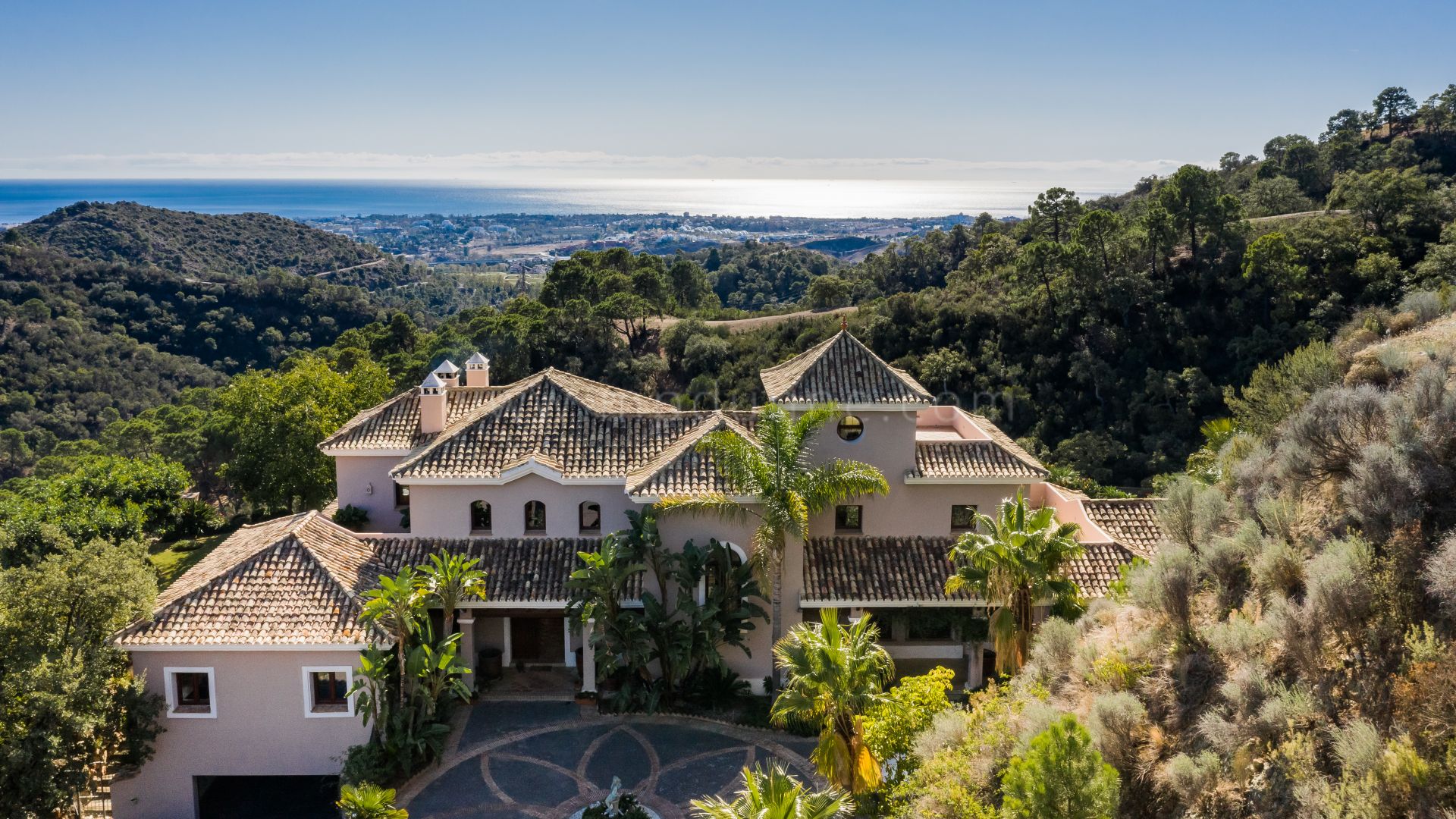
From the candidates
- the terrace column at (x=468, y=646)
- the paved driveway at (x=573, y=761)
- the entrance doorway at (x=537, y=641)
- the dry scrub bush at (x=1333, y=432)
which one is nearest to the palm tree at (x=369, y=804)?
the paved driveway at (x=573, y=761)

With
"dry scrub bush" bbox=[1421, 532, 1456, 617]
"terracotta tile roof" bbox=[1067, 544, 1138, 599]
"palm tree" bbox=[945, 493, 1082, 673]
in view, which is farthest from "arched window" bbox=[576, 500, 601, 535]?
"dry scrub bush" bbox=[1421, 532, 1456, 617]

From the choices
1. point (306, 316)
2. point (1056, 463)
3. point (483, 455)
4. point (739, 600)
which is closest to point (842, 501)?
point (739, 600)

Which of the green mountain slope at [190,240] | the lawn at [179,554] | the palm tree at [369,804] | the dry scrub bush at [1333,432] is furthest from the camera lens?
the green mountain slope at [190,240]

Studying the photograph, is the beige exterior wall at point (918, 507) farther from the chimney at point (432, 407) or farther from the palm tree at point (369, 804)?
the palm tree at point (369, 804)

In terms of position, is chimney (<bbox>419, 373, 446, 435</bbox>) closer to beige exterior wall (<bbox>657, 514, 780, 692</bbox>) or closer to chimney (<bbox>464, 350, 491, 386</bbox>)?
chimney (<bbox>464, 350, 491, 386</bbox>)

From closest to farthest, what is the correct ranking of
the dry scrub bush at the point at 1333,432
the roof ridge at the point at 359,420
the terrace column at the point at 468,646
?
the dry scrub bush at the point at 1333,432
the terrace column at the point at 468,646
the roof ridge at the point at 359,420
